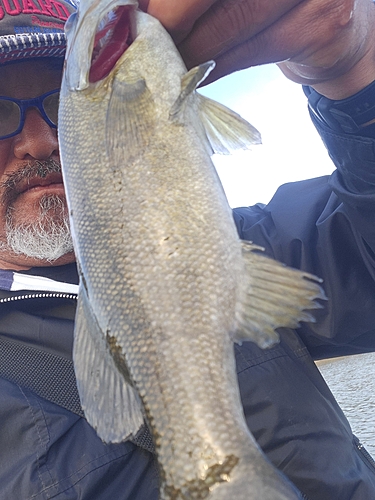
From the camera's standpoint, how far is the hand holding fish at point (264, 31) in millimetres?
1391

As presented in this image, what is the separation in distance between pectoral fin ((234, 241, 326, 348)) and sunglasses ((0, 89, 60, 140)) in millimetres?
1814

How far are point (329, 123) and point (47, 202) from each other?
1.63 m

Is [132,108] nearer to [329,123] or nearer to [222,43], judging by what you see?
[222,43]

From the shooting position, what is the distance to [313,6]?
147 cm

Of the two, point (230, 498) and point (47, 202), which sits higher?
point (47, 202)

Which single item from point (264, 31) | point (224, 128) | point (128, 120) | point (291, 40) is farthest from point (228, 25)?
point (128, 120)

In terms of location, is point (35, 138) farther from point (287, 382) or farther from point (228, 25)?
point (287, 382)

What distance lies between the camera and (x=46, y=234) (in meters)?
2.54

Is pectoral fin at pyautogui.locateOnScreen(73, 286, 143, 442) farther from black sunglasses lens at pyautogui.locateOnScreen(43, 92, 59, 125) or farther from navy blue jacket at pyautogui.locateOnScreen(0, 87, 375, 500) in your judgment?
black sunglasses lens at pyautogui.locateOnScreen(43, 92, 59, 125)

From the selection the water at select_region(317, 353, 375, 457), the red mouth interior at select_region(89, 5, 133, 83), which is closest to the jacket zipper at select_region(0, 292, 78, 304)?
the red mouth interior at select_region(89, 5, 133, 83)

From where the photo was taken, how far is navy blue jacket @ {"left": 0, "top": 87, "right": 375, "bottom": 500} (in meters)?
1.80

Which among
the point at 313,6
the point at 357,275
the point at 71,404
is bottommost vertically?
the point at 71,404

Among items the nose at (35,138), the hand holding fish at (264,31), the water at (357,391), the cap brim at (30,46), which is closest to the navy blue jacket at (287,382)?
the hand holding fish at (264,31)

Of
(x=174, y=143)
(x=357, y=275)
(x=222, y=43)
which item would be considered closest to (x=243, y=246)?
(x=174, y=143)
